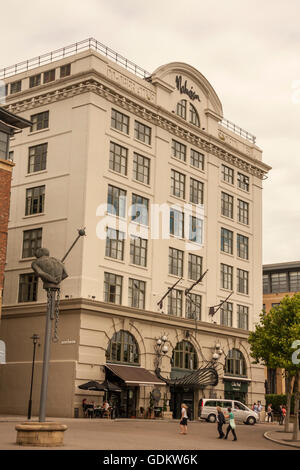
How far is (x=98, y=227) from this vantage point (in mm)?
46750

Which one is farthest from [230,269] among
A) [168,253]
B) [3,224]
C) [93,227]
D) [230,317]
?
[3,224]

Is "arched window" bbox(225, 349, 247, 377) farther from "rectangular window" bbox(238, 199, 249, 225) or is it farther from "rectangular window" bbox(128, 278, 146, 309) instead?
"rectangular window" bbox(238, 199, 249, 225)

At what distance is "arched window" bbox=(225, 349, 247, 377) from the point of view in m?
57.1

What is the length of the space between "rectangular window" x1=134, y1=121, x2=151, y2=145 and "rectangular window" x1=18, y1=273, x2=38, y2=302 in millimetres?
13875

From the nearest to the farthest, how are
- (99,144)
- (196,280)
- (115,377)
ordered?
(115,377) < (99,144) < (196,280)

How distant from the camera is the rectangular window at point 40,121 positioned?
50.6m

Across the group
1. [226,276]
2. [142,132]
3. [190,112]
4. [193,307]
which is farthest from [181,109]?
[193,307]

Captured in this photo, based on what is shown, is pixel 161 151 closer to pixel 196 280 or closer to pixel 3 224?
pixel 196 280

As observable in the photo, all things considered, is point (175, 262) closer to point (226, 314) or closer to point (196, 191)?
point (196, 191)

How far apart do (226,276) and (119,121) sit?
18078 mm

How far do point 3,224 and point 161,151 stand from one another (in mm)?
18339

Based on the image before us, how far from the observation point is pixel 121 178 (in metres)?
49.5

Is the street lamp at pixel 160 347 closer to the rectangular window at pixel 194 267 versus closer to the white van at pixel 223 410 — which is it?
the white van at pixel 223 410

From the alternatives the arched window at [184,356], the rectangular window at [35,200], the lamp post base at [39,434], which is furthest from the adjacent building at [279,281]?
the lamp post base at [39,434]
